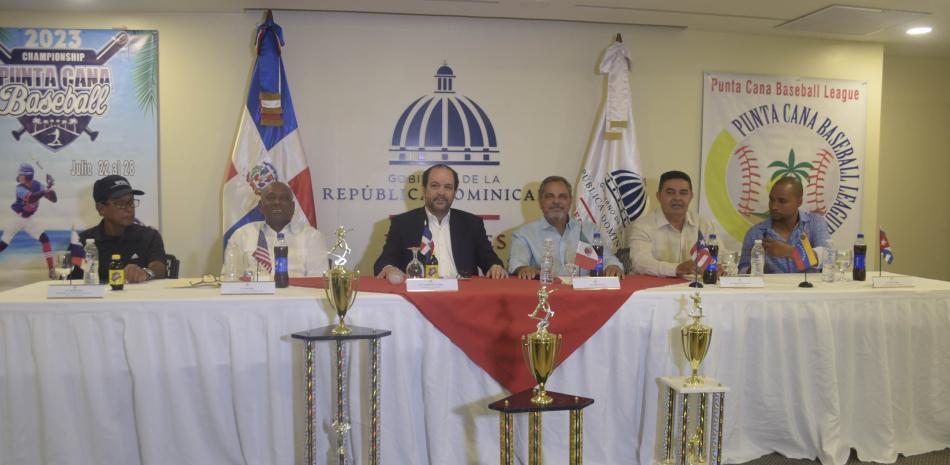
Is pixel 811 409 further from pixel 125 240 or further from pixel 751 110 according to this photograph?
pixel 125 240

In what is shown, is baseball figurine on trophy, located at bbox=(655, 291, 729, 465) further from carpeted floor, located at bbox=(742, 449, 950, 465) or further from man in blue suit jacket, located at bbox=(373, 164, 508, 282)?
man in blue suit jacket, located at bbox=(373, 164, 508, 282)

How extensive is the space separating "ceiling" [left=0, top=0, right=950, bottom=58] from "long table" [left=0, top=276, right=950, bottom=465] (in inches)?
87.1

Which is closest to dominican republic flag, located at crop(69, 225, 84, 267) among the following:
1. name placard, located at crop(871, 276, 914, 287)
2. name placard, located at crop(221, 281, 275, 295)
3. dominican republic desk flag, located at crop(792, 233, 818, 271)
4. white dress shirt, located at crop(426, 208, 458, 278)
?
name placard, located at crop(221, 281, 275, 295)

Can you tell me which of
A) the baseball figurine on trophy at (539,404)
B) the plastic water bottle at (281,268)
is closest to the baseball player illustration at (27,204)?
the plastic water bottle at (281,268)

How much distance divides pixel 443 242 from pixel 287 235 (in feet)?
2.96

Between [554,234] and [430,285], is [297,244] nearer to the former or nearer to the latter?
[430,285]

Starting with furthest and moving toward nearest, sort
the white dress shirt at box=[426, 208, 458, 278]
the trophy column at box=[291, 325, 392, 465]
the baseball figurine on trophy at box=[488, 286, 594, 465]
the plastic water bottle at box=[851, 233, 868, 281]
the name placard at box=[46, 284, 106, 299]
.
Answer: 1. the white dress shirt at box=[426, 208, 458, 278]
2. the plastic water bottle at box=[851, 233, 868, 281]
3. the name placard at box=[46, 284, 106, 299]
4. the trophy column at box=[291, 325, 392, 465]
5. the baseball figurine on trophy at box=[488, 286, 594, 465]

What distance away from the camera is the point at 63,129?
4523 millimetres

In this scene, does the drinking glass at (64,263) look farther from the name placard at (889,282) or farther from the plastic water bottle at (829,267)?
the name placard at (889,282)

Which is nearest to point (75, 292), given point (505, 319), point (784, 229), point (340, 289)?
point (340, 289)

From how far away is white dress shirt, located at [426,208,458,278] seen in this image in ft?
12.8

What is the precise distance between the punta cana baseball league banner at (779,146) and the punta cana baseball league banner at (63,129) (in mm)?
4186

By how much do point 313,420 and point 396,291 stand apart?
634 mm

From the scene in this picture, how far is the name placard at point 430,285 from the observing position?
279 centimetres
